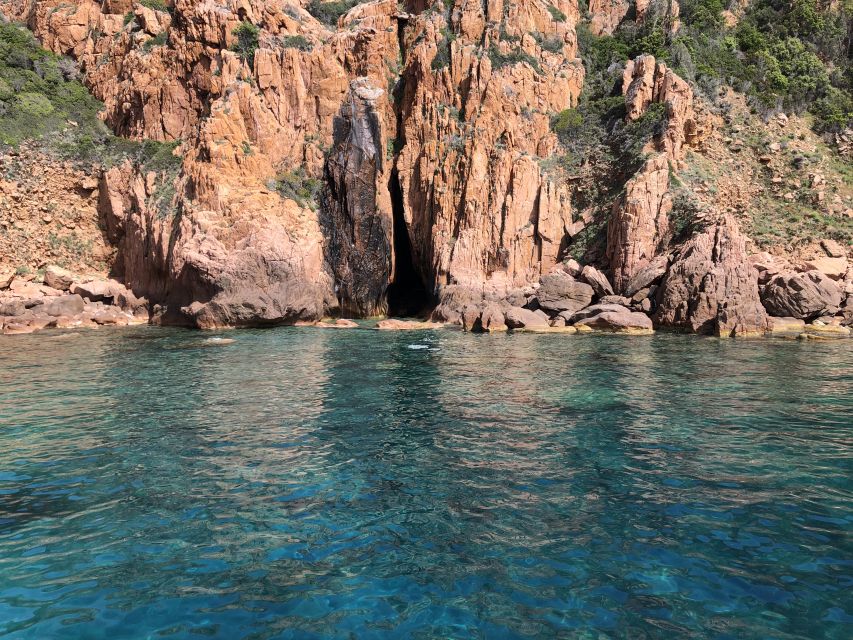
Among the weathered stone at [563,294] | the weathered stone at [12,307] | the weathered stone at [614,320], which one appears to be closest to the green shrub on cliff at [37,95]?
the weathered stone at [12,307]

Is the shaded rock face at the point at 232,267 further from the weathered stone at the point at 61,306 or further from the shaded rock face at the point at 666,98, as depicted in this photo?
the shaded rock face at the point at 666,98

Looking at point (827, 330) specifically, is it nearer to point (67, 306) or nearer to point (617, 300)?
point (617, 300)

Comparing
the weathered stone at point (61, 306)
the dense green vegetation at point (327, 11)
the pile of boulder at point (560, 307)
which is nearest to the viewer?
the pile of boulder at point (560, 307)

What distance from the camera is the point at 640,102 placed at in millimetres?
43188

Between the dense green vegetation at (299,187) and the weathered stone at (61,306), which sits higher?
the dense green vegetation at (299,187)

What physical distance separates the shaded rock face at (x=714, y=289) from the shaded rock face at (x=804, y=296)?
282 cm

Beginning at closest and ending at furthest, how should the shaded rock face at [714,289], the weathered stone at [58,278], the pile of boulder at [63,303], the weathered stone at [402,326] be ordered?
the shaded rock face at [714,289] < the weathered stone at [402,326] < the pile of boulder at [63,303] < the weathered stone at [58,278]

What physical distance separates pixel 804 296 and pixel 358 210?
3102 cm

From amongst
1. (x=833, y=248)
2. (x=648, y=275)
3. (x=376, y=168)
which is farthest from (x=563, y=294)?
(x=833, y=248)

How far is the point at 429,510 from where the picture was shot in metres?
7.72

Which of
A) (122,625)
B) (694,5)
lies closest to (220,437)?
(122,625)

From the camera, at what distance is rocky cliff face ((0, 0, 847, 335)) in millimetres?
35781

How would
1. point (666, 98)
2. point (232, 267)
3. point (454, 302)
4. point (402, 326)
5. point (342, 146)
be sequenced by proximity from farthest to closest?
point (342, 146) → point (666, 98) → point (454, 302) → point (402, 326) → point (232, 267)

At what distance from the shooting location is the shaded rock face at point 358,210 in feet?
139
